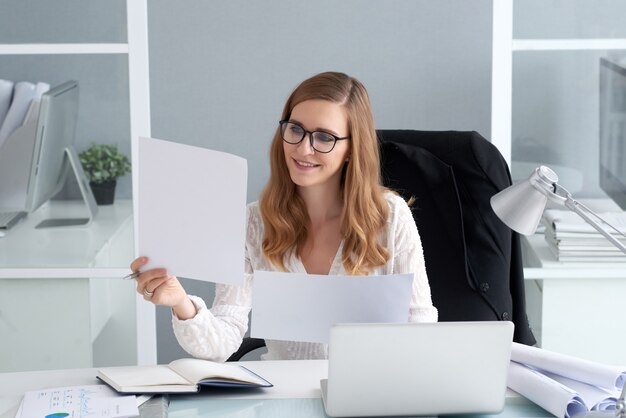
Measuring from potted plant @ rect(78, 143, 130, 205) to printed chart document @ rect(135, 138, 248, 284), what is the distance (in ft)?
4.98

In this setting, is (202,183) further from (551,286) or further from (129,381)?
(551,286)

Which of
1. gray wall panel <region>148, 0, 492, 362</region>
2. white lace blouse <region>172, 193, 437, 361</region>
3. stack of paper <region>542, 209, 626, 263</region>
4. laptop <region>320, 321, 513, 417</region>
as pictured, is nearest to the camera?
laptop <region>320, 321, 513, 417</region>

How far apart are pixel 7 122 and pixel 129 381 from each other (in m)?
1.67

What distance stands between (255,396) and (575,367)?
60cm

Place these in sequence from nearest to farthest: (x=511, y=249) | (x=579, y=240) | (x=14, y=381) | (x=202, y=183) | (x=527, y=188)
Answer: (x=527, y=188), (x=202, y=183), (x=14, y=381), (x=511, y=249), (x=579, y=240)

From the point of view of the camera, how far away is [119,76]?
319 centimetres

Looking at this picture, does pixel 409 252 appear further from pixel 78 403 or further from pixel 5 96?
pixel 5 96

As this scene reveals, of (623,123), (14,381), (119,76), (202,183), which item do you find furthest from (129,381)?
(623,123)

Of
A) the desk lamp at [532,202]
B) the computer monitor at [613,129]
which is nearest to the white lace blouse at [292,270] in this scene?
the desk lamp at [532,202]

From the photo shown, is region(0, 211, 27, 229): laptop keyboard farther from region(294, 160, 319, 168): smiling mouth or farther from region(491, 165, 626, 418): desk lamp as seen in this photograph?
region(491, 165, 626, 418): desk lamp

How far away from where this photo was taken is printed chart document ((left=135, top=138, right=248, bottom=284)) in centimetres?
A: 173

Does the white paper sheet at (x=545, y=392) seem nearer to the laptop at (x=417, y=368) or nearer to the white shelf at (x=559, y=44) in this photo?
the laptop at (x=417, y=368)

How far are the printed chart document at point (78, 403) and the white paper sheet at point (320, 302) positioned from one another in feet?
1.02

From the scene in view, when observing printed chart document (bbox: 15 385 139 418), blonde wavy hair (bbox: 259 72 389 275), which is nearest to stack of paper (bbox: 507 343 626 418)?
blonde wavy hair (bbox: 259 72 389 275)
